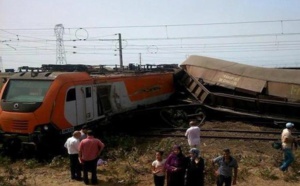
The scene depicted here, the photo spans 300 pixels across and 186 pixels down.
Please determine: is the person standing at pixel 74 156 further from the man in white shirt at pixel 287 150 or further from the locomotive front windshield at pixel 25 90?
the man in white shirt at pixel 287 150

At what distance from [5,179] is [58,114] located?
293cm

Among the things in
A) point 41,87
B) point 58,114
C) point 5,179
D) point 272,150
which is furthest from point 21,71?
point 272,150

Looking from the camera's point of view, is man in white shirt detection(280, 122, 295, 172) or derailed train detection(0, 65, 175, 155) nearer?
man in white shirt detection(280, 122, 295, 172)

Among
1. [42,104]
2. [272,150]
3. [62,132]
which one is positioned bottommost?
[272,150]

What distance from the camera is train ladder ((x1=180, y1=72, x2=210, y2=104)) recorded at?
19.0 meters

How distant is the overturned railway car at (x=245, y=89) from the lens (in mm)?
16734

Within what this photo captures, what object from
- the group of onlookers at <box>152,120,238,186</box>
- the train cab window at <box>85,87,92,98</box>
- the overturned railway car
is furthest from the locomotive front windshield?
the overturned railway car

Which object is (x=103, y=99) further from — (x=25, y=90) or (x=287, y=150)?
(x=287, y=150)

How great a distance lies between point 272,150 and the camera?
44.0 feet

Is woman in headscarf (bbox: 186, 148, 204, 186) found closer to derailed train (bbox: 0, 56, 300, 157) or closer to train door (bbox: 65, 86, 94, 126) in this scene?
derailed train (bbox: 0, 56, 300, 157)

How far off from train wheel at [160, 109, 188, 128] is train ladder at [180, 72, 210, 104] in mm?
1211

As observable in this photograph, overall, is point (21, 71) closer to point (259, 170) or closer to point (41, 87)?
point (41, 87)

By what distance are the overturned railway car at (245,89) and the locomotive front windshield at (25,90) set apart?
29.0 feet

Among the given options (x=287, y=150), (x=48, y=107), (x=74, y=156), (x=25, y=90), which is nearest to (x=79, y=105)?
(x=48, y=107)
